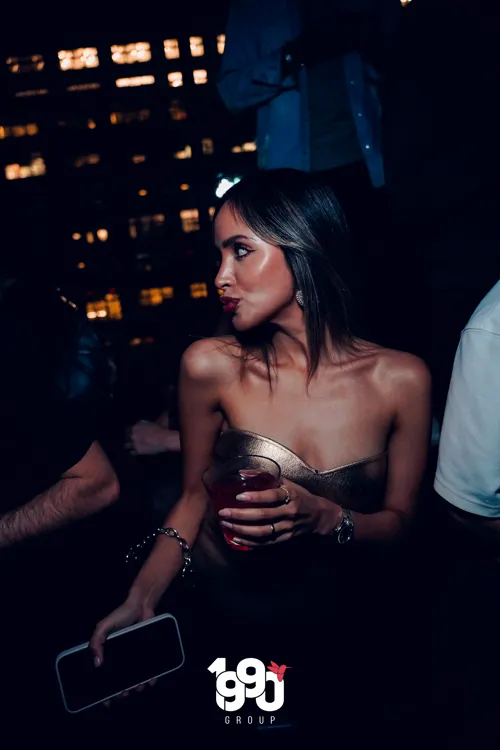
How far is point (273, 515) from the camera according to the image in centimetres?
129

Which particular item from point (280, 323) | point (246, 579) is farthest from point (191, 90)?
point (246, 579)

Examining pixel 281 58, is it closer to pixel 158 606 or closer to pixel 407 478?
pixel 407 478

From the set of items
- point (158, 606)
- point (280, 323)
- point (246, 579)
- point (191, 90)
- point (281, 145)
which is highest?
point (191, 90)

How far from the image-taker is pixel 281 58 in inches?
107

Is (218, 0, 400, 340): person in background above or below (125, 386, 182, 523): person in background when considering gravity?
above

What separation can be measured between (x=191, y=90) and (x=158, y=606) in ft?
15.7

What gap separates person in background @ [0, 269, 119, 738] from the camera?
1.78 metres

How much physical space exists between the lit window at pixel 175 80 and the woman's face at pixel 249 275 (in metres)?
3.80

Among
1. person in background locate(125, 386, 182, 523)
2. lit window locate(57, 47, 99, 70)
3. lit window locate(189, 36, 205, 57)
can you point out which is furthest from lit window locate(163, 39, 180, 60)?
person in background locate(125, 386, 182, 523)

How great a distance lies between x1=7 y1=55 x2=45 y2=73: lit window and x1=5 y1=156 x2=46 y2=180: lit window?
77 centimetres

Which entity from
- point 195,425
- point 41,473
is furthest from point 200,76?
point 41,473

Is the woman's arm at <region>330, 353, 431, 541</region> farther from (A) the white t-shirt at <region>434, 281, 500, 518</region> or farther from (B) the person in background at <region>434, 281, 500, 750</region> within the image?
(A) the white t-shirt at <region>434, 281, 500, 518</region>

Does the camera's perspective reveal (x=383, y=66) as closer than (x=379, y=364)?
No

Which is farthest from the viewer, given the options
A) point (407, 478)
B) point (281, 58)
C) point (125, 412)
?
point (125, 412)
